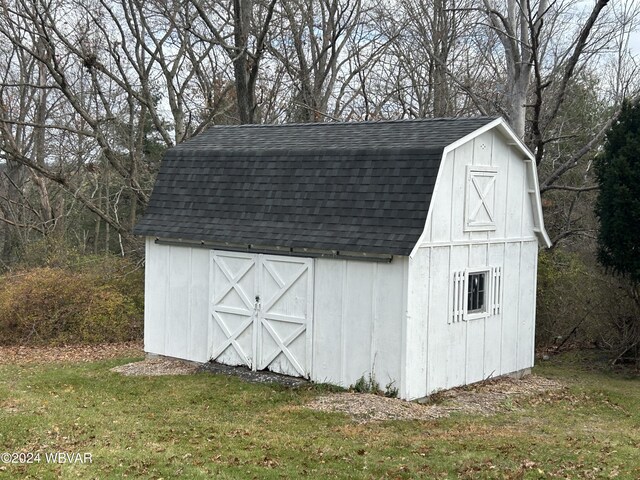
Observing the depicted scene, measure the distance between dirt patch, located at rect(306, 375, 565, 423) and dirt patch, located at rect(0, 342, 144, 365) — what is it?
6.97 metres

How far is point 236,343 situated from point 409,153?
4.72 m

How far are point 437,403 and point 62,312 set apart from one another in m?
11.1

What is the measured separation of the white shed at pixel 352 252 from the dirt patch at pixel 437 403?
0.85 ft

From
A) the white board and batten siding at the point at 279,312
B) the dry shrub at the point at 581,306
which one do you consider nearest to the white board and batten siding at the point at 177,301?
the white board and batten siding at the point at 279,312

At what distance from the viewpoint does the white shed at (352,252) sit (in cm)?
1197

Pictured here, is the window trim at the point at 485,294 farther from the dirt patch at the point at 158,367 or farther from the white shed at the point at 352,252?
the dirt patch at the point at 158,367

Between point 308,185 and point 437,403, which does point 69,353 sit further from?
point 437,403

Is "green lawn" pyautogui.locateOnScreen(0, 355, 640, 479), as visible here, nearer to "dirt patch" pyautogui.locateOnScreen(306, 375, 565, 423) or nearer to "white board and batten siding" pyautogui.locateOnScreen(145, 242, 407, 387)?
"dirt patch" pyautogui.locateOnScreen(306, 375, 565, 423)

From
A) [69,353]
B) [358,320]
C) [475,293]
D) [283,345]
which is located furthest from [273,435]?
[69,353]

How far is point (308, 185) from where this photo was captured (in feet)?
43.0

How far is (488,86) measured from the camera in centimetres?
2753

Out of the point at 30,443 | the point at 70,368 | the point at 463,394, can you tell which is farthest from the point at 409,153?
the point at 70,368

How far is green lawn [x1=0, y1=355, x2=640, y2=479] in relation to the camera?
8.02m

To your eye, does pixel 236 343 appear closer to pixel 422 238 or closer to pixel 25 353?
pixel 422 238
